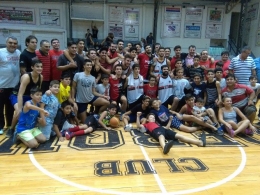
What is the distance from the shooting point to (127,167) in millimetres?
2910

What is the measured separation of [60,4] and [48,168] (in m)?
13.0

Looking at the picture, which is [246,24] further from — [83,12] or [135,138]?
[135,138]

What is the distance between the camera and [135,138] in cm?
400

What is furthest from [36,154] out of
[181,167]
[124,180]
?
[181,167]

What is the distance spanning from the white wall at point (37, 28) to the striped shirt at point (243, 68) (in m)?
10.8

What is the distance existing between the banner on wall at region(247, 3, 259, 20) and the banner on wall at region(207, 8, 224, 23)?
1.75m

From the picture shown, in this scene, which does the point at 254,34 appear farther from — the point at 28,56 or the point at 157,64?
the point at 28,56

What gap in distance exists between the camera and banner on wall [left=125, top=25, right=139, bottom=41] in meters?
14.0

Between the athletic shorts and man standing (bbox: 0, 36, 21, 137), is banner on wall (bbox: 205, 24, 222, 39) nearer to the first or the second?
man standing (bbox: 0, 36, 21, 137)

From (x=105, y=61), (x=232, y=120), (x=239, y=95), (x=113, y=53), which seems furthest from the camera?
(x=113, y=53)

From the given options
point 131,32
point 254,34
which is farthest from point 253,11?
point 131,32

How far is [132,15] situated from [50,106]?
11.6 m

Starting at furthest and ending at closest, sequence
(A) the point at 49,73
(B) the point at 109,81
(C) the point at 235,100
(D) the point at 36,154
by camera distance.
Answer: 1. (B) the point at 109,81
2. (C) the point at 235,100
3. (A) the point at 49,73
4. (D) the point at 36,154

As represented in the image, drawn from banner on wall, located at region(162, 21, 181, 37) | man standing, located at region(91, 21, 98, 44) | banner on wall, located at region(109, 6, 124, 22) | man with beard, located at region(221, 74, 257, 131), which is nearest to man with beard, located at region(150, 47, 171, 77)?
man with beard, located at region(221, 74, 257, 131)
